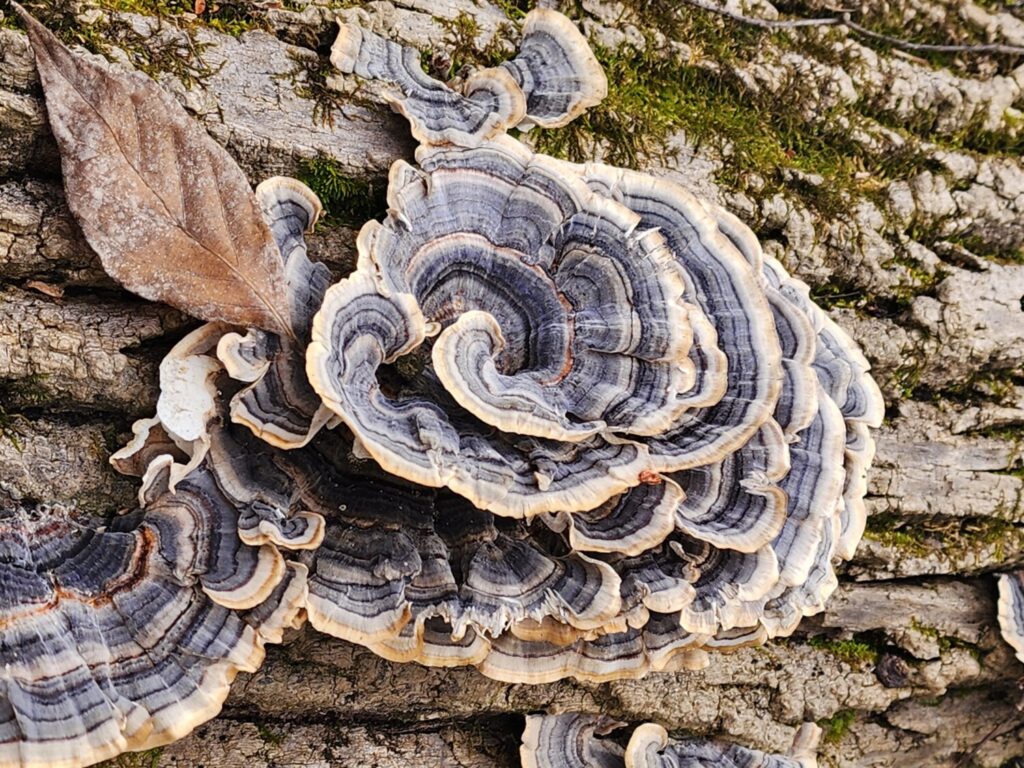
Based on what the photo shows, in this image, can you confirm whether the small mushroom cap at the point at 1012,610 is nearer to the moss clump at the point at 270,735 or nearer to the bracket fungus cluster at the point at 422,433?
the bracket fungus cluster at the point at 422,433

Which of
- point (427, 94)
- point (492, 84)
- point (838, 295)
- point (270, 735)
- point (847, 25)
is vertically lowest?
point (270, 735)

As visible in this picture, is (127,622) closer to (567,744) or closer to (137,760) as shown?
(137,760)

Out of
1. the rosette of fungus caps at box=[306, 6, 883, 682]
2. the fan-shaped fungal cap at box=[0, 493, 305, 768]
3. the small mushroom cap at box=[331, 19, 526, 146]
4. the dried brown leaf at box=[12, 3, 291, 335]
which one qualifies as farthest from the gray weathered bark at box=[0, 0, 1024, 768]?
the rosette of fungus caps at box=[306, 6, 883, 682]

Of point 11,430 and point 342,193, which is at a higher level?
point 342,193

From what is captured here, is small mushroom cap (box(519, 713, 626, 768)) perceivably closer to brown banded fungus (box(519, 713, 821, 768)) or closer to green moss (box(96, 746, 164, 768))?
brown banded fungus (box(519, 713, 821, 768))

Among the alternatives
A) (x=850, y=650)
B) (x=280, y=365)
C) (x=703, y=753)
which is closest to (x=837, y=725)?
(x=850, y=650)

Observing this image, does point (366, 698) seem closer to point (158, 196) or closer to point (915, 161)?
point (158, 196)

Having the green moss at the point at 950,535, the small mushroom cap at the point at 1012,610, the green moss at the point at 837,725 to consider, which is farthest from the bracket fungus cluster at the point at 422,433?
the small mushroom cap at the point at 1012,610
